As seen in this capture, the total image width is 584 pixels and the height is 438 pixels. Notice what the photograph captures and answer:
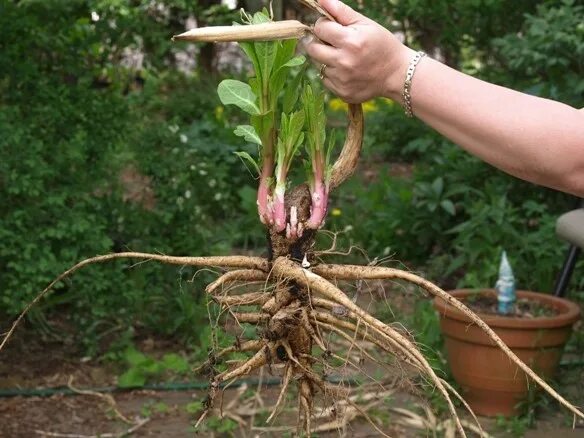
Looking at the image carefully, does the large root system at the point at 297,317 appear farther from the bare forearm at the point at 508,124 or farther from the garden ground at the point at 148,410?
the garden ground at the point at 148,410

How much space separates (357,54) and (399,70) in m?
0.10

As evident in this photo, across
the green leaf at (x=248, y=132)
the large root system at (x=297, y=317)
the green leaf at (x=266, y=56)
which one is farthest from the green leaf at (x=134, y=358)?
the green leaf at (x=266, y=56)

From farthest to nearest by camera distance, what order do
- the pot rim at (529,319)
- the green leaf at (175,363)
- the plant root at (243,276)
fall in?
1. the green leaf at (175,363)
2. the pot rim at (529,319)
3. the plant root at (243,276)

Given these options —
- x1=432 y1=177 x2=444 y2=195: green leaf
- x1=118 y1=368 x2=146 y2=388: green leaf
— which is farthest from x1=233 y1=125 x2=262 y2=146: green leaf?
x1=432 y1=177 x2=444 y2=195: green leaf

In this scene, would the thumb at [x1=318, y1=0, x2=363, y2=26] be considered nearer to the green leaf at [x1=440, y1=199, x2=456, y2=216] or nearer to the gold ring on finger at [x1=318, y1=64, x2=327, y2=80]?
the gold ring on finger at [x1=318, y1=64, x2=327, y2=80]

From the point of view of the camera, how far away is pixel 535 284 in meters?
4.64

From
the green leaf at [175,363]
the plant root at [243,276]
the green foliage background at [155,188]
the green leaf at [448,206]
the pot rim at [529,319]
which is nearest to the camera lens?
the plant root at [243,276]

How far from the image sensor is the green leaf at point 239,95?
199 cm

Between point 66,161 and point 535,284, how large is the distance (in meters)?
2.28

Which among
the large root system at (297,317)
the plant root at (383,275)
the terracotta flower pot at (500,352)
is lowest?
the terracotta flower pot at (500,352)

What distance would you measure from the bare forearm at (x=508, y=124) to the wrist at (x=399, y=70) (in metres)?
0.03

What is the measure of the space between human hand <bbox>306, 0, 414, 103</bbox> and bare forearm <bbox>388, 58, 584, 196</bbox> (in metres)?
0.05

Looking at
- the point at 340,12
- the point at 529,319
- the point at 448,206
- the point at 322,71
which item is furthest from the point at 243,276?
the point at 448,206

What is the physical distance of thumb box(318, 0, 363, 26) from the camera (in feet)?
6.20
